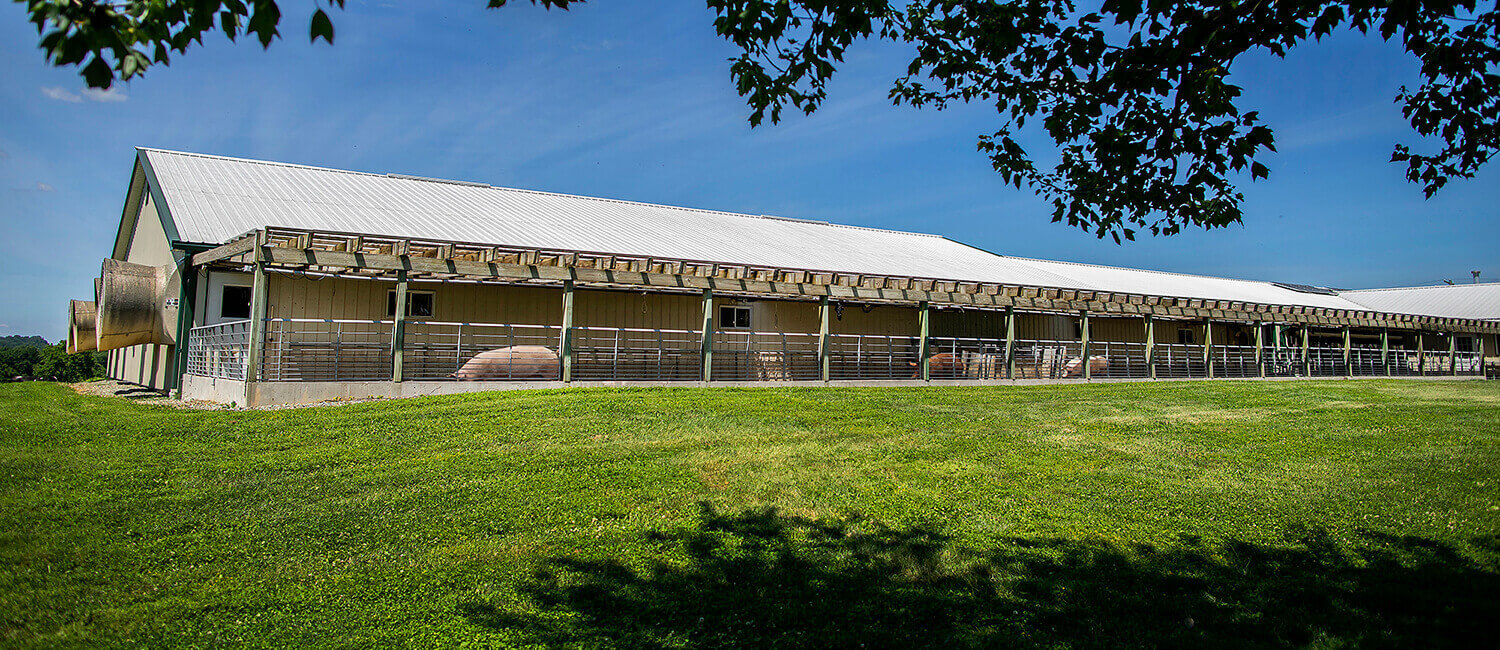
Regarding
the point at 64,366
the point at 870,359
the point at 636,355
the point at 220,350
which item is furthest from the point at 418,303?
the point at 64,366

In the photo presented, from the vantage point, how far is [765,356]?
19.0m

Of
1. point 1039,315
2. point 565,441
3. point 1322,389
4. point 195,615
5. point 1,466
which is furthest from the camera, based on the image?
point 1039,315

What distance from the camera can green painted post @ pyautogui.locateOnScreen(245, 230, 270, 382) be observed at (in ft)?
38.7

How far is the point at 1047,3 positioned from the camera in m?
5.14

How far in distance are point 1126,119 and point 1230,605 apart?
2926 mm

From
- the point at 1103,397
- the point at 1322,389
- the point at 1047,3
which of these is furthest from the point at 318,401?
the point at 1322,389

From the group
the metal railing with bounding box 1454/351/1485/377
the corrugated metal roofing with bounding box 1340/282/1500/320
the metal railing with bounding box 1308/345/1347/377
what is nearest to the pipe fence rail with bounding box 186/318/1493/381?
the metal railing with bounding box 1308/345/1347/377

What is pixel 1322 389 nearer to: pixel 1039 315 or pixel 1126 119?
pixel 1039 315

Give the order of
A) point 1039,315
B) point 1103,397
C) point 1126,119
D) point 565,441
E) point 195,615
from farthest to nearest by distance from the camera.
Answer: point 1039,315 → point 1103,397 → point 565,441 → point 1126,119 → point 195,615

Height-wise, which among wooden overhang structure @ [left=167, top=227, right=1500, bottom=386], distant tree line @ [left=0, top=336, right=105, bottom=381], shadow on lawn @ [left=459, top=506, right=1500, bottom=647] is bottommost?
distant tree line @ [left=0, top=336, right=105, bottom=381]

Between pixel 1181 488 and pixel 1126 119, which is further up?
pixel 1126 119

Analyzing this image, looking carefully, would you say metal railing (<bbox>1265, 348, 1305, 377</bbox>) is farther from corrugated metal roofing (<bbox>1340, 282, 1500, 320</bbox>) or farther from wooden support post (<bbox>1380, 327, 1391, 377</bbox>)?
corrugated metal roofing (<bbox>1340, 282, 1500, 320</bbox>)

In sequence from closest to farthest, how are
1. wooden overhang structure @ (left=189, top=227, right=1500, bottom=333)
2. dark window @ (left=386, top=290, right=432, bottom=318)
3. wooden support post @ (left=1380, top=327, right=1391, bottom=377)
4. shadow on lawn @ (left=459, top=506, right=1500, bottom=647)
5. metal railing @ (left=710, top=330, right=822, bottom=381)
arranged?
1. shadow on lawn @ (left=459, top=506, right=1500, bottom=647)
2. wooden overhang structure @ (left=189, top=227, right=1500, bottom=333)
3. dark window @ (left=386, top=290, right=432, bottom=318)
4. metal railing @ (left=710, top=330, right=822, bottom=381)
5. wooden support post @ (left=1380, top=327, right=1391, bottom=377)

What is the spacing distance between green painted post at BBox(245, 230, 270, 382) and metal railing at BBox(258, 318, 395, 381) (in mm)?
1235
